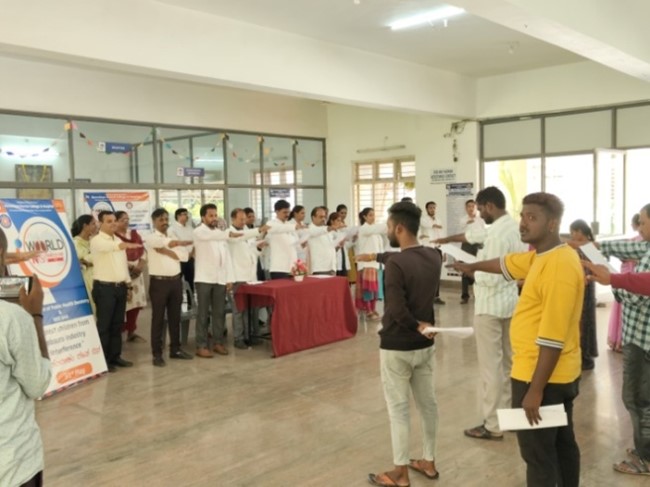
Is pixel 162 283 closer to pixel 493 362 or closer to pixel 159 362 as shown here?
pixel 159 362

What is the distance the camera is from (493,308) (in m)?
3.64

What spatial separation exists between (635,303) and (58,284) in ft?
15.1

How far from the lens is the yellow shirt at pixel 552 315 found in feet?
7.05

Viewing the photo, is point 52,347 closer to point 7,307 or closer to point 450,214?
point 7,307

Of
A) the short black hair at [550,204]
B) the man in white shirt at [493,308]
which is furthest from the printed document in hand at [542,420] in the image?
the man in white shirt at [493,308]

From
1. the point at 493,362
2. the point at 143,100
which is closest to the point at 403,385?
the point at 493,362

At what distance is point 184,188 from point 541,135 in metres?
6.18

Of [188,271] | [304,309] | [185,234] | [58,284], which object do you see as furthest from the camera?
[185,234]

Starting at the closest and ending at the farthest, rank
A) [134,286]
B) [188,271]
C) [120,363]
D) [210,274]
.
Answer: [120,363]
[210,274]
[134,286]
[188,271]

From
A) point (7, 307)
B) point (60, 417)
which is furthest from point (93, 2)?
point (7, 307)

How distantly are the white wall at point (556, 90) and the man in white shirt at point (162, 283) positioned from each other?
6.43m

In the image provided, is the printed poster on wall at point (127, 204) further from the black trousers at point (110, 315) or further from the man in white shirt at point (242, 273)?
the black trousers at point (110, 315)

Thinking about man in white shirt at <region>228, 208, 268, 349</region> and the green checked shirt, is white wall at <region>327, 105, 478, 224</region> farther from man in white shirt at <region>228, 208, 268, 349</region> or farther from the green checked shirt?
the green checked shirt

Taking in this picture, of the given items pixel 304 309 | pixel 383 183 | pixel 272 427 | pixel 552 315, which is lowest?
pixel 272 427
